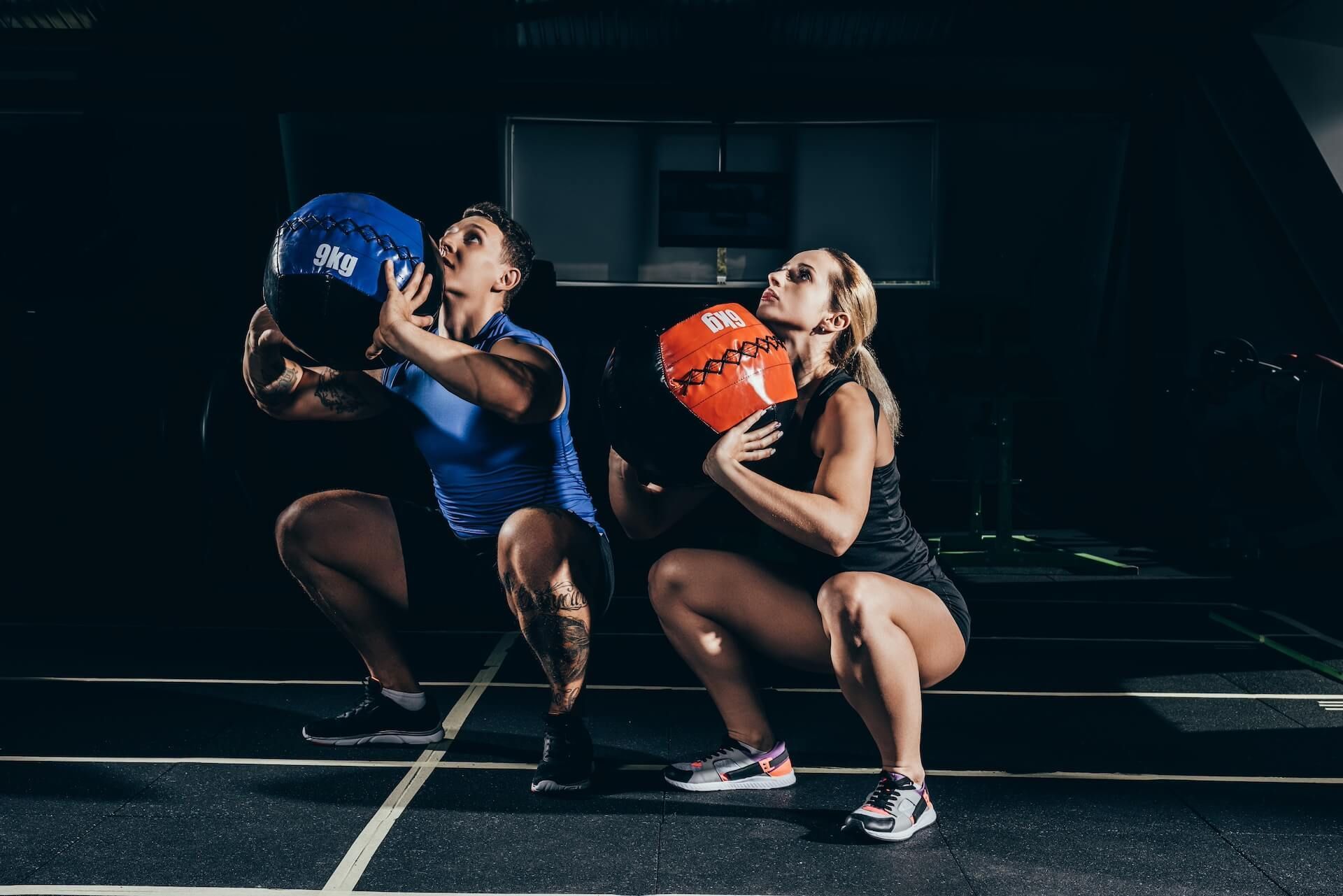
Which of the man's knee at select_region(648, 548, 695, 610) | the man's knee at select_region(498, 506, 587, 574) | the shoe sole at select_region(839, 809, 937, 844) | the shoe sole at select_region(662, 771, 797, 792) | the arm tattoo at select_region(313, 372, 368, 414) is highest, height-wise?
the arm tattoo at select_region(313, 372, 368, 414)

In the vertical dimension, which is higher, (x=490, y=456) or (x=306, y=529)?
(x=490, y=456)

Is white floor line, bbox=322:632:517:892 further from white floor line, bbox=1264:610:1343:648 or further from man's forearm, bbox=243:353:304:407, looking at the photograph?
white floor line, bbox=1264:610:1343:648

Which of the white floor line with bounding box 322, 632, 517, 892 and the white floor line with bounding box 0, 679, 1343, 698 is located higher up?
the white floor line with bounding box 322, 632, 517, 892

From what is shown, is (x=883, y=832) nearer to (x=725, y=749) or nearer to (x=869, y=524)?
(x=725, y=749)

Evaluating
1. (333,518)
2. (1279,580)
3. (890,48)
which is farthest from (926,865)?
(890,48)

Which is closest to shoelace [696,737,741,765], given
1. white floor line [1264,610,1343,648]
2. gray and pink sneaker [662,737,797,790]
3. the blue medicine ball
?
gray and pink sneaker [662,737,797,790]

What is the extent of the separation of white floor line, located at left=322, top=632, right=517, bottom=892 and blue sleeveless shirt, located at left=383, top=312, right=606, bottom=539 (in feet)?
1.58

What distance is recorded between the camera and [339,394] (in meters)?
2.42

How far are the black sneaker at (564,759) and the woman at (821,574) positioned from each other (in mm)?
171

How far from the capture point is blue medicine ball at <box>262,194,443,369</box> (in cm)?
199

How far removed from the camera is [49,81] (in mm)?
6512

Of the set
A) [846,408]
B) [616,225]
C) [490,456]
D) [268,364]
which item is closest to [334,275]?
[268,364]

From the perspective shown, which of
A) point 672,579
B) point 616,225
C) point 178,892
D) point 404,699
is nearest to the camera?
point 178,892

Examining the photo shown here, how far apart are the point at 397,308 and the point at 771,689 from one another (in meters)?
1.53
